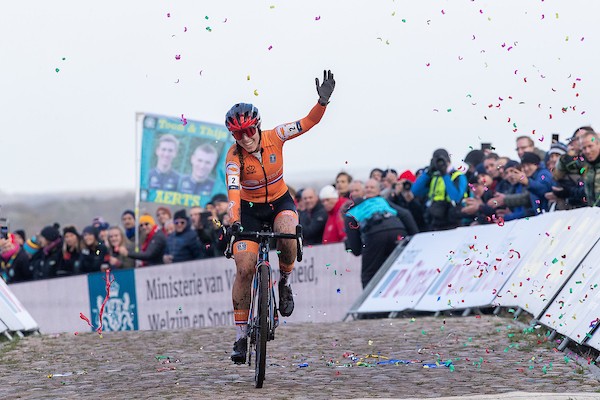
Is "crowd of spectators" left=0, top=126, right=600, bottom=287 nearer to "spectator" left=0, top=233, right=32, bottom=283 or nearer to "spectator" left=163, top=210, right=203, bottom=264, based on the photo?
"spectator" left=163, top=210, right=203, bottom=264

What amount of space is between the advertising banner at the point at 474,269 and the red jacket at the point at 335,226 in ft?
7.74

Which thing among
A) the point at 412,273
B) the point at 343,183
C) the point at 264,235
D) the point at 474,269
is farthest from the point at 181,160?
the point at 264,235

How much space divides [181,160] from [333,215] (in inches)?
224

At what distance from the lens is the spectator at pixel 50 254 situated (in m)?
25.0

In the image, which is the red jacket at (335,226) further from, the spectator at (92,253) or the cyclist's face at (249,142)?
the cyclist's face at (249,142)

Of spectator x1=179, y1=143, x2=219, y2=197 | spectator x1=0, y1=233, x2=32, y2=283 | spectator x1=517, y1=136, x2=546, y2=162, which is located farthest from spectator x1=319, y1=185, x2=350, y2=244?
spectator x1=0, y1=233, x2=32, y2=283

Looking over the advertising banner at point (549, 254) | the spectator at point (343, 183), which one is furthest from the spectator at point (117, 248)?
the advertising banner at point (549, 254)

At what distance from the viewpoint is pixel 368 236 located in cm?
1888

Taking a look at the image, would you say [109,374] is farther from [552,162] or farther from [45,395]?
[552,162]

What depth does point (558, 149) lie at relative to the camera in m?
15.8

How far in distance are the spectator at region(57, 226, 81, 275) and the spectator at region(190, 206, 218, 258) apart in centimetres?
297

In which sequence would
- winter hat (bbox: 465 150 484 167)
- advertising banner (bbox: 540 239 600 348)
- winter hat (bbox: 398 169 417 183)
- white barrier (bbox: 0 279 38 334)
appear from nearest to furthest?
advertising banner (bbox: 540 239 600 348) < white barrier (bbox: 0 279 38 334) < winter hat (bbox: 465 150 484 167) < winter hat (bbox: 398 169 417 183)

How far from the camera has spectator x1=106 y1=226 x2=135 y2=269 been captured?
23.3 metres

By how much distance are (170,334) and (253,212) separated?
496 cm
